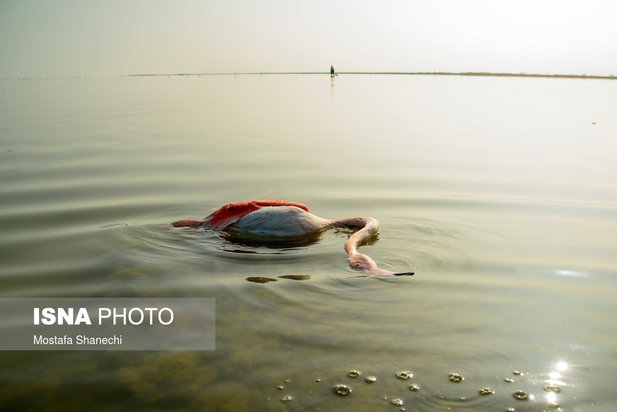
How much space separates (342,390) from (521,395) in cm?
106

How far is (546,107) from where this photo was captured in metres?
24.4

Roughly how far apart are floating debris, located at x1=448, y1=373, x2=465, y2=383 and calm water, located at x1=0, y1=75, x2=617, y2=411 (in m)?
0.03

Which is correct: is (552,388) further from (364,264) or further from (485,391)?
(364,264)

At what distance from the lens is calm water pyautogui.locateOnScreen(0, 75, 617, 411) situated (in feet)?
10.4

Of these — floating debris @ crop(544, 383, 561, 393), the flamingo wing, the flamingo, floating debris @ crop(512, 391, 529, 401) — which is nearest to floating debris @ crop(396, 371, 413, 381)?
floating debris @ crop(512, 391, 529, 401)

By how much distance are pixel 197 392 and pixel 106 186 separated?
638 centimetres

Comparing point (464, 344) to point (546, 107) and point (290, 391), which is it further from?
point (546, 107)

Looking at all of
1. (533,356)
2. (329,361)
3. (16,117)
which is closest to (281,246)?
(329,361)

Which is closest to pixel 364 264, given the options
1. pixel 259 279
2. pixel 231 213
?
pixel 259 279

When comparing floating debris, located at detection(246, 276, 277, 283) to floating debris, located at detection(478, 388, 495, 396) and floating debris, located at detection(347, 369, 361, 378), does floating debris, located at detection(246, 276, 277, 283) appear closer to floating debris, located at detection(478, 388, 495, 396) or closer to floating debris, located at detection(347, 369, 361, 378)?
floating debris, located at detection(347, 369, 361, 378)

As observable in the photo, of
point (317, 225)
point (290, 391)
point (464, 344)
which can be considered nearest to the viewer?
point (290, 391)

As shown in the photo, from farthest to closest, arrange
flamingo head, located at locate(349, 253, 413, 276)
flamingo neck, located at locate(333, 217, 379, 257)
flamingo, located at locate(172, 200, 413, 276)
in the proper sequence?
flamingo, located at locate(172, 200, 413, 276), flamingo neck, located at locate(333, 217, 379, 257), flamingo head, located at locate(349, 253, 413, 276)

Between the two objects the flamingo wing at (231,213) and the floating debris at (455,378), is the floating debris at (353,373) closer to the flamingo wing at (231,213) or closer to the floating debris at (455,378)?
the floating debris at (455,378)

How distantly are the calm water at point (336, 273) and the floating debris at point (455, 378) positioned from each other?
32 mm
